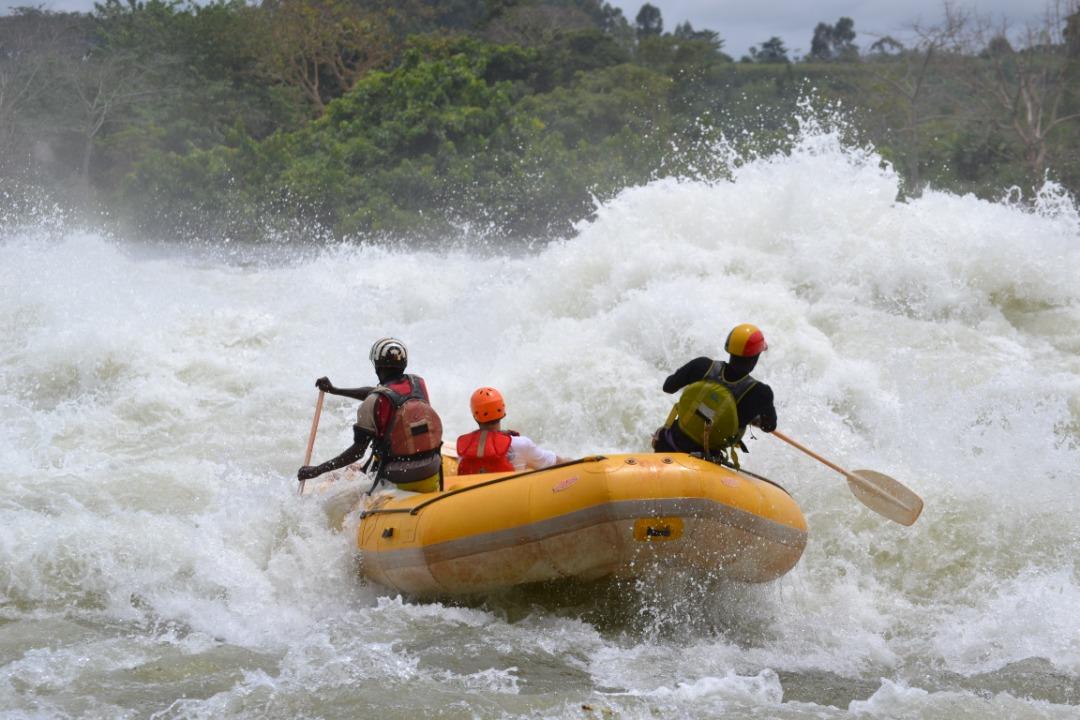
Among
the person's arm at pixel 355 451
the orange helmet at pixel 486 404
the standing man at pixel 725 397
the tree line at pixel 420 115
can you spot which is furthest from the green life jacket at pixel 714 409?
the tree line at pixel 420 115

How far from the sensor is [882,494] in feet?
19.9

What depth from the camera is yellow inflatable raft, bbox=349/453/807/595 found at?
5141 millimetres

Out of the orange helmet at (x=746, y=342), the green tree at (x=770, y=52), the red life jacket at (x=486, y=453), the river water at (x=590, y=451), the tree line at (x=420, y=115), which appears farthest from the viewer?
the green tree at (x=770, y=52)

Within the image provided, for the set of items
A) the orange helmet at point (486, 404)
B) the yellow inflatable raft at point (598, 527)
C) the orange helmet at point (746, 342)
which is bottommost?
the yellow inflatable raft at point (598, 527)

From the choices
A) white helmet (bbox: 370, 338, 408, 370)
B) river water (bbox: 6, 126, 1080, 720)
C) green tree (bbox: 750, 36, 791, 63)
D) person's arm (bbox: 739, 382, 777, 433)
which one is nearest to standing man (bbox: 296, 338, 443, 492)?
white helmet (bbox: 370, 338, 408, 370)

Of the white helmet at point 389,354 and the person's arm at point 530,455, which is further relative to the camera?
the person's arm at point 530,455

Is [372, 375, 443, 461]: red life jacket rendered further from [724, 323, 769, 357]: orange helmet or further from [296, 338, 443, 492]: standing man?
[724, 323, 769, 357]: orange helmet

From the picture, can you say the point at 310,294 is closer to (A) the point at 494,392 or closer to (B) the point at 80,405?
(B) the point at 80,405

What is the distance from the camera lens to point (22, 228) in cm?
2252

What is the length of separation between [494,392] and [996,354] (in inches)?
220

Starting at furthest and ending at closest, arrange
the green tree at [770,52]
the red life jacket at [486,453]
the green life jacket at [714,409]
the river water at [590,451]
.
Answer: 1. the green tree at [770,52]
2. the red life jacket at [486,453]
3. the green life jacket at [714,409]
4. the river water at [590,451]

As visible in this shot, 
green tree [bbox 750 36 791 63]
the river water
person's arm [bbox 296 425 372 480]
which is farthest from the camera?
green tree [bbox 750 36 791 63]

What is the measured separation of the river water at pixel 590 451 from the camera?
4824 millimetres

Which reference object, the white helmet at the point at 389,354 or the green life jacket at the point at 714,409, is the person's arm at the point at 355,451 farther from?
the green life jacket at the point at 714,409
